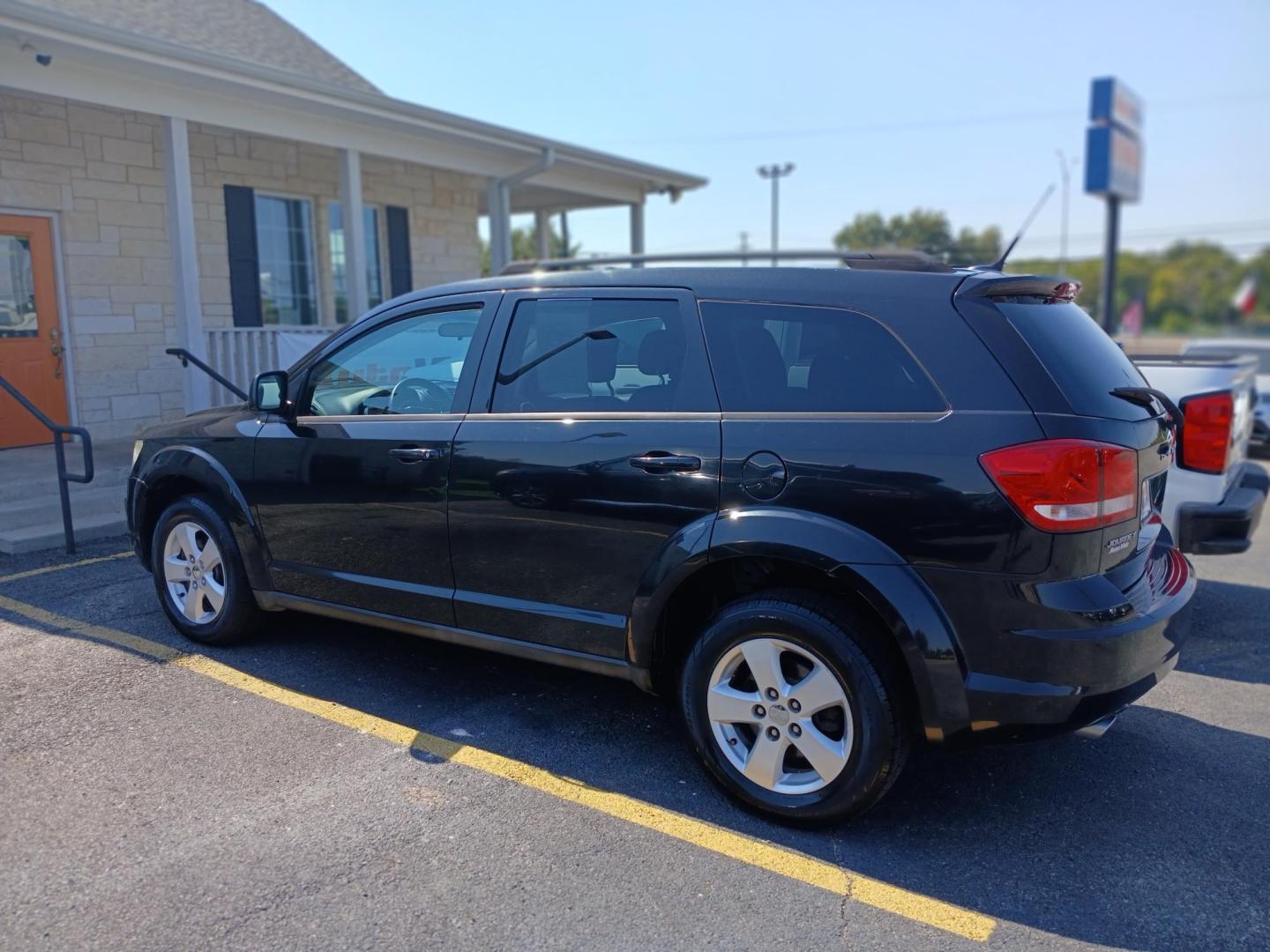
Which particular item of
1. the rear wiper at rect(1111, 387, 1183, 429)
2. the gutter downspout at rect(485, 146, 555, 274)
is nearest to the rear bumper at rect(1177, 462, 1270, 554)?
the rear wiper at rect(1111, 387, 1183, 429)

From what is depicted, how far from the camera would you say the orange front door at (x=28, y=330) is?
912 centimetres

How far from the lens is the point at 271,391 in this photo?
453cm

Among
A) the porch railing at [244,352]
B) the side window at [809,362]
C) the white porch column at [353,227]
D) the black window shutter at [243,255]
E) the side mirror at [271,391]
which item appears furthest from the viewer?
the black window shutter at [243,255]

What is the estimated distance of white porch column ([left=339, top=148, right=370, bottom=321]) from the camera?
33.9 feet

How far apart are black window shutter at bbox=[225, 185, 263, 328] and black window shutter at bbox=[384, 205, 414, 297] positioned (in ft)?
6.63

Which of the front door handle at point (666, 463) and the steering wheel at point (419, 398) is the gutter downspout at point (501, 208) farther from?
the front door handle at point (666, 463)

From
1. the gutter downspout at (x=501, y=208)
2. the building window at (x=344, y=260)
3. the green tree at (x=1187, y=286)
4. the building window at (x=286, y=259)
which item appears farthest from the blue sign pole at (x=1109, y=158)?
the green tree at (x=1187, y=286)

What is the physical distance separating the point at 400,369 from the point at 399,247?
910 cm

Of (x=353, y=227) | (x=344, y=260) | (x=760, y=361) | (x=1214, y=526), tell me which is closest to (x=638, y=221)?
(x=344, y=260)

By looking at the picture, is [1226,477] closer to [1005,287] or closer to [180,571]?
[1005,287]

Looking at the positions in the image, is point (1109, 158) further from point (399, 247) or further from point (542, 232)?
point (399, 247)

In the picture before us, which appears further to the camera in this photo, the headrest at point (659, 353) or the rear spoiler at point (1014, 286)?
the headrest at point (659, 353)

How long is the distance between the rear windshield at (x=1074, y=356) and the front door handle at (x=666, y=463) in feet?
3.61

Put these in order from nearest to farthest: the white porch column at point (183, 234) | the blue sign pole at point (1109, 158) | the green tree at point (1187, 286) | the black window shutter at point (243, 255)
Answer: the white porch column at point (183, 234) → the black window shutter at point (243, 255) → the blue sign pole at point (1109, 158) → the green tree at point (1187, 286)
